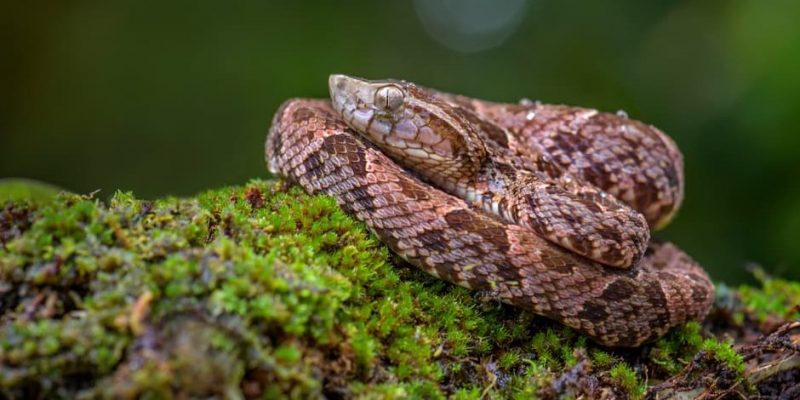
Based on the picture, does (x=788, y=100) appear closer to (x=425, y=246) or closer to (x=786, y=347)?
(x=786, y=347)

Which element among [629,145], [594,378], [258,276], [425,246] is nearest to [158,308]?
[258,276]

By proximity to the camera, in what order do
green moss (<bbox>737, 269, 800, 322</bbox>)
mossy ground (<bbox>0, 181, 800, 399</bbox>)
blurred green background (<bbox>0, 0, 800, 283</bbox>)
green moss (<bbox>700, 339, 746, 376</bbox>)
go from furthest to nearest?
blurred green background (<bbox>0, 0, 800, 283</bbox>) → green moss (<bbox>737, 269, 800, 322</bbox>) → green moss (<bbox>700, 339, 746, 376</bbox>) → mossy ground (<bbox>0, 181, 800, 399</bbox>)

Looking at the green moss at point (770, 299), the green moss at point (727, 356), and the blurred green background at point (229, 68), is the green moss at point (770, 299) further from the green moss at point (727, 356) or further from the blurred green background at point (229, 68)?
the blurred green background at point (229, 68)

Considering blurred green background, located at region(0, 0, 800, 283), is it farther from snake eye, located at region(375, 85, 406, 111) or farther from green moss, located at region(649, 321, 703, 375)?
snake eye, located at region(375, 85, 406, 111)

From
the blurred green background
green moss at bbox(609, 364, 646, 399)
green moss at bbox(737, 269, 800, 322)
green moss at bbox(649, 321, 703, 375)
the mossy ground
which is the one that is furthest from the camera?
the blurred green background

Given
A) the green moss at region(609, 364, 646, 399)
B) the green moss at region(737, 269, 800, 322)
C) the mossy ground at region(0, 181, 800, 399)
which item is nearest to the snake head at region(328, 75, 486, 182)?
Answer: the mossy ground at region(0, 181, 800, 399)

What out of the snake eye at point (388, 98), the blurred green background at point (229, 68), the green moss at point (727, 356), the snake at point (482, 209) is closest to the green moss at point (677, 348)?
the snake at point (482, 209)

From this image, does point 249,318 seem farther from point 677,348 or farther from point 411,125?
point 677,348
